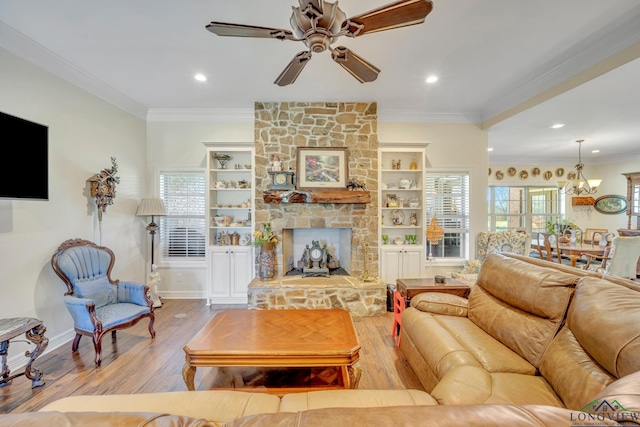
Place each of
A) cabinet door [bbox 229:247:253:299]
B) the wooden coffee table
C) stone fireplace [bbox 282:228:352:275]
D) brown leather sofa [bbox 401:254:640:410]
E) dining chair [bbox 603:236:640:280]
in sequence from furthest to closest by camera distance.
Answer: stone fireplace [bbox 282:228:352:275], cabinet door [bbox 229:247:253:299], dining chair [bbox 603:236:640:280], the wooden coffee table, brown leather sofa [bbox 401:254:640:410]

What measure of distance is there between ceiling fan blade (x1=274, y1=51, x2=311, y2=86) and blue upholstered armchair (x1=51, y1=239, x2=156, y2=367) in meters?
2.77

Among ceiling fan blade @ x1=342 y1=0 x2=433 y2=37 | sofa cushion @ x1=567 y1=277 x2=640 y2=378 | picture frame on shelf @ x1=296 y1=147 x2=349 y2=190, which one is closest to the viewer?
sofa cushion @ x1=567 y1=277 x2=640 y2=378

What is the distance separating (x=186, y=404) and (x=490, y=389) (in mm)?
1615

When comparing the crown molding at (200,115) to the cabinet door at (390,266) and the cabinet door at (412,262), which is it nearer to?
the cabinet door at (390,266)

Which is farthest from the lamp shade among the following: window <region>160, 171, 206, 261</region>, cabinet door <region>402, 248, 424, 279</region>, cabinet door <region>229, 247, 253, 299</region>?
cabinet door <region>402, 248, 424, 279</region>

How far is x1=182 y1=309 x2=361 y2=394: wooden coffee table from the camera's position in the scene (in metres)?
1.96

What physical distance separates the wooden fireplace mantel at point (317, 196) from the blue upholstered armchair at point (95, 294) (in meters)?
1.99

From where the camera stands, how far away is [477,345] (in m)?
1.90

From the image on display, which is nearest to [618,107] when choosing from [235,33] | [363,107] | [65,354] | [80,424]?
[363,107]

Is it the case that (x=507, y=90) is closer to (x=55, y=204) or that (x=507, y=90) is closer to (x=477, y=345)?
(x=477, y=345)

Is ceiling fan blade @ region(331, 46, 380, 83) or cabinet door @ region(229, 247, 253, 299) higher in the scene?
ceiling fan blade @ region(331, 46, 380, 83)

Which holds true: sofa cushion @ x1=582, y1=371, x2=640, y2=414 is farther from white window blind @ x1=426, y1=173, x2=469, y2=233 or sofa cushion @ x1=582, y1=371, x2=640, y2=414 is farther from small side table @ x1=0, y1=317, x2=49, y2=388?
white window blind @ x1=426, y1=173, x2=469, y2=233

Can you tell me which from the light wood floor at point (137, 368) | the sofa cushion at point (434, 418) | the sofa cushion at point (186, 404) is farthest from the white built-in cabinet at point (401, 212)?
the sofa cushion at point (434, 418)

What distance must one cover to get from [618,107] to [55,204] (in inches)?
286
